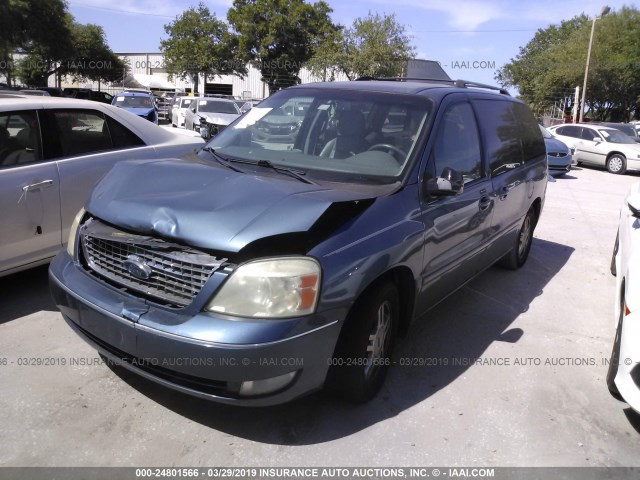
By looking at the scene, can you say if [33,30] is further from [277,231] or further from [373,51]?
[277,231]

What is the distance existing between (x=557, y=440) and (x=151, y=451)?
7.08 feet

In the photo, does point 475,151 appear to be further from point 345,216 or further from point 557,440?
point 557,440

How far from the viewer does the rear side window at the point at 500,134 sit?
451cm

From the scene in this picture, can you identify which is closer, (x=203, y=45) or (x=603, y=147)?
(x=603, y=147)

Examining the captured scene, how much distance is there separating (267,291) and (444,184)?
142cm

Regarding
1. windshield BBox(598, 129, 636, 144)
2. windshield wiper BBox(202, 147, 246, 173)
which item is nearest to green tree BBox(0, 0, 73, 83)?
windshield BBox(598, 129, 636, 144)

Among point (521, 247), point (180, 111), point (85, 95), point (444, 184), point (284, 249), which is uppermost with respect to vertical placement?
point (85, 95)

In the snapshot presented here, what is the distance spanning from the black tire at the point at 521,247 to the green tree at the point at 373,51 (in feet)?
89.4

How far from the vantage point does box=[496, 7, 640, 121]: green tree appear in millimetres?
41625

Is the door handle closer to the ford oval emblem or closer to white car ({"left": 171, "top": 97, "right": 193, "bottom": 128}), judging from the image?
the ford oval emblem

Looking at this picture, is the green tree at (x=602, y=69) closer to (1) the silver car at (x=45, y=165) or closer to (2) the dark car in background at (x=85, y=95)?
(2) the dark car in background at (x=85, y=95)

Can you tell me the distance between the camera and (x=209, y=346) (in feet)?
8.13

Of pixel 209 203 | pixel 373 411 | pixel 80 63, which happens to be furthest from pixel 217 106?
pixel 80 63

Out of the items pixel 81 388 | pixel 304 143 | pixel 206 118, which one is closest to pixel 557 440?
pixel 304 143
